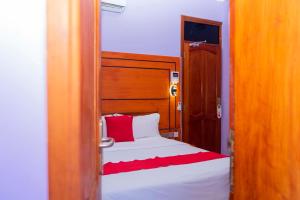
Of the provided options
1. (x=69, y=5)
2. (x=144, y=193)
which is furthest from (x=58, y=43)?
(x=144, y=193)

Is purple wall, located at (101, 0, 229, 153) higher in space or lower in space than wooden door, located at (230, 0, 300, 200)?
higher

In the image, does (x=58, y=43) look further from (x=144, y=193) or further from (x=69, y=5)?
(x=144, y=193)

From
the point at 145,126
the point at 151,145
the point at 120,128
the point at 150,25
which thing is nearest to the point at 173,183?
the point at 151,145

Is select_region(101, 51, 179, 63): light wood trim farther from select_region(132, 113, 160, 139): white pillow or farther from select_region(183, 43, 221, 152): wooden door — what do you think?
select_region(132, 113, 160, 139): white pillow

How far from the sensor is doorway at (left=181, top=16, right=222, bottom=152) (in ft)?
15.2

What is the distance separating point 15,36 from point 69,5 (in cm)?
18

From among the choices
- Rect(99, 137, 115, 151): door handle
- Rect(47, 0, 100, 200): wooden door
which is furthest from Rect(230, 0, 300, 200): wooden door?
Rect(47, 0, 100, 200): wooden door

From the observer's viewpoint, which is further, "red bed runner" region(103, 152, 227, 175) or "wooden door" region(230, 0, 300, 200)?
"red bed runner" region(103, 152, 227, 175)

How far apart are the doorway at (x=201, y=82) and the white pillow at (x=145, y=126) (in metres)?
0.78

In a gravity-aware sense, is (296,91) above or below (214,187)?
above

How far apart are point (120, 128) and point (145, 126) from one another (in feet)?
1.52

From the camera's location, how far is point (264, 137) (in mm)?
936

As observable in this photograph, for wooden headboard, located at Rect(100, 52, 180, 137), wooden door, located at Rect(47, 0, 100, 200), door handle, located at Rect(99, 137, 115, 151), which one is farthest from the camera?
wooden headboard, located at Rect(100, 52, 180, 137)

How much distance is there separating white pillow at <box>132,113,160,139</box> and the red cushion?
17 cm
